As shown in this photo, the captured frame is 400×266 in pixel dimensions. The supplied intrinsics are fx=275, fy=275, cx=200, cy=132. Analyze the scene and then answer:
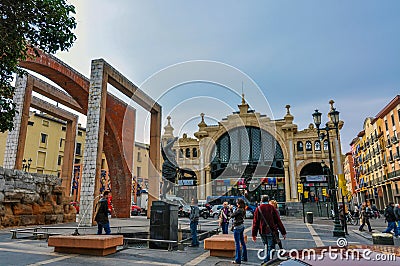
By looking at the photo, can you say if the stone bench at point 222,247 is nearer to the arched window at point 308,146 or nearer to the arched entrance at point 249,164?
the arched entrance at point 249,164

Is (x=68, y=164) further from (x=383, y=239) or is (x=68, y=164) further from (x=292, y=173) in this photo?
(x=292, y=173)

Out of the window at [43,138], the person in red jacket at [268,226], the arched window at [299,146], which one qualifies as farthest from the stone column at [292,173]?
the window at [43,138]

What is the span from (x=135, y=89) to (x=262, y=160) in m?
23.2

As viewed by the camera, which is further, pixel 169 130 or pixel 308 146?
pixel 308 146

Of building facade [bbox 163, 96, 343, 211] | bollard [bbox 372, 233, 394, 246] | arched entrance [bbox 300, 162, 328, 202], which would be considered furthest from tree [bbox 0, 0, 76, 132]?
arched entrance [bbox 300, 162, 328, 202]

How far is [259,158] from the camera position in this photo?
127 feet

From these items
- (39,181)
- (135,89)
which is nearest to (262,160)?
(135,89)

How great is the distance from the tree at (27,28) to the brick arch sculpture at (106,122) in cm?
959

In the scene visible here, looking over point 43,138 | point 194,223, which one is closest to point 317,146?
Result: point 194,223

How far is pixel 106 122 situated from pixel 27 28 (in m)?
16.4

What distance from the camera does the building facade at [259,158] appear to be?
3672 centimetres

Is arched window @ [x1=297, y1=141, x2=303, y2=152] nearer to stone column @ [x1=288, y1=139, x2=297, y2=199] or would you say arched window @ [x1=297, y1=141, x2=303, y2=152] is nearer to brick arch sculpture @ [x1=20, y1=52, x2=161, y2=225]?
stone column @ [x1=288, y1=139, x2=297, y2=199]

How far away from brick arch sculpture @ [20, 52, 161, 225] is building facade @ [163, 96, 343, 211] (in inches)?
580

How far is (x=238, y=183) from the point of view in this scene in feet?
130
